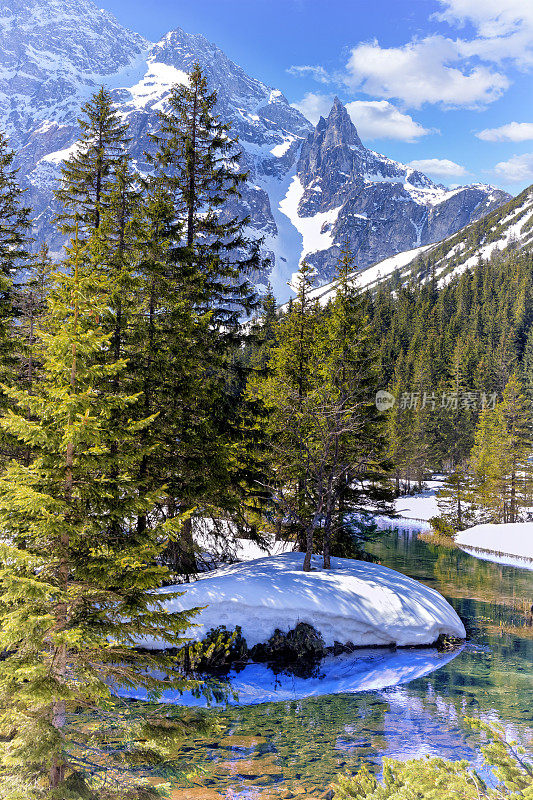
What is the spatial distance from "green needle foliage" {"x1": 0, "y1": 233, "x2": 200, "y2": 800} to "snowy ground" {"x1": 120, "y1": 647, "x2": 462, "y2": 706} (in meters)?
5.71

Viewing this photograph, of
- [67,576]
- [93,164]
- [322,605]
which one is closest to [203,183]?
[93,164]

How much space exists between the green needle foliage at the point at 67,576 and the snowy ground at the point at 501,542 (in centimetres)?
2922

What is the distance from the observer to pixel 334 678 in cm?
1204

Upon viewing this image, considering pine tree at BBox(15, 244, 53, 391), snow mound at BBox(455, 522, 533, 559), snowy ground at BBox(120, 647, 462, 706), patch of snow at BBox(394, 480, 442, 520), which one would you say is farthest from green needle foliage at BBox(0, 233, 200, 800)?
patch of snow at BBox(394, 480, 442, 520)

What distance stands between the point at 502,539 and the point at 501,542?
49 centimetres

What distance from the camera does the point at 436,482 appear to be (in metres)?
67.9

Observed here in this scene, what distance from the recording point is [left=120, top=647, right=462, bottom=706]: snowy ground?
11.0 meters

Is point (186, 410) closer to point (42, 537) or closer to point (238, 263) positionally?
point (238, 263)

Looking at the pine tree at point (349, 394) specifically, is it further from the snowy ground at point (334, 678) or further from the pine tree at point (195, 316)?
the snowy ground at point (334, 678)

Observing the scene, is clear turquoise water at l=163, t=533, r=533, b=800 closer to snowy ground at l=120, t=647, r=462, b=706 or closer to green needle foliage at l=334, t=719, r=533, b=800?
snowy ground at l=120, t=647, r=462, b=706

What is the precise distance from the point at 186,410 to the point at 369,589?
732 cm

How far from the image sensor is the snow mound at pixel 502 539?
32.1 m

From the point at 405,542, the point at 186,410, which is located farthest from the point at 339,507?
the point at 405,542

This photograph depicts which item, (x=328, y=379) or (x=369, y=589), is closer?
(x=369, y=589)
